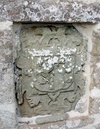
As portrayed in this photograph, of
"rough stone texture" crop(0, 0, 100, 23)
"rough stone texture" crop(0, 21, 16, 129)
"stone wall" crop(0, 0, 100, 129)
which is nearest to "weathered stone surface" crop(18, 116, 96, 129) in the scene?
"stone wall" crop(0, 0, 100, 129)

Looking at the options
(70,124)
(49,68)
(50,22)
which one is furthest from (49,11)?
(70,124)

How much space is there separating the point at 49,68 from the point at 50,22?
0.83 ft

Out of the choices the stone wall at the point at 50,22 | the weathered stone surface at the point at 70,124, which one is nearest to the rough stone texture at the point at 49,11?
the stone wall at the point at 50,22

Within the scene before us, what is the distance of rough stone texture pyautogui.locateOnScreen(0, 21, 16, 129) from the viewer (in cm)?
132

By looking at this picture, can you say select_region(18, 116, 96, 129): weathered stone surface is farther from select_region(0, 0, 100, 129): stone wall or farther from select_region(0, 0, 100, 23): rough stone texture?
select_region(0, 0, 100, 23): rough stone texture

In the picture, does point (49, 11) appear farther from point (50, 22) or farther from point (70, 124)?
point (70, 124)

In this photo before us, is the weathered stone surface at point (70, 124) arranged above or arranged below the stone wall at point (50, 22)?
below

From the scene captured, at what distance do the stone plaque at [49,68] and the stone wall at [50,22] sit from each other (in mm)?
59

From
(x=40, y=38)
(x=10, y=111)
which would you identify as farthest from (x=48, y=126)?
(x=40, y=38)

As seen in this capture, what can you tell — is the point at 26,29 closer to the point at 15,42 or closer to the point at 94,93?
the point at 15,42

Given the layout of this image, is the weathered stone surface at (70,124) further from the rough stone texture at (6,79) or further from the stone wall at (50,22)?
the rough stone texture at (6,79)

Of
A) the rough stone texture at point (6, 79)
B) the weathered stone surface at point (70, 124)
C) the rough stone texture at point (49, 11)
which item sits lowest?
the weathered stone surface at point (70, 124)

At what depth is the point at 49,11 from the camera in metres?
1.37

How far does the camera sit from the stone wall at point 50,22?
1.32 meters
